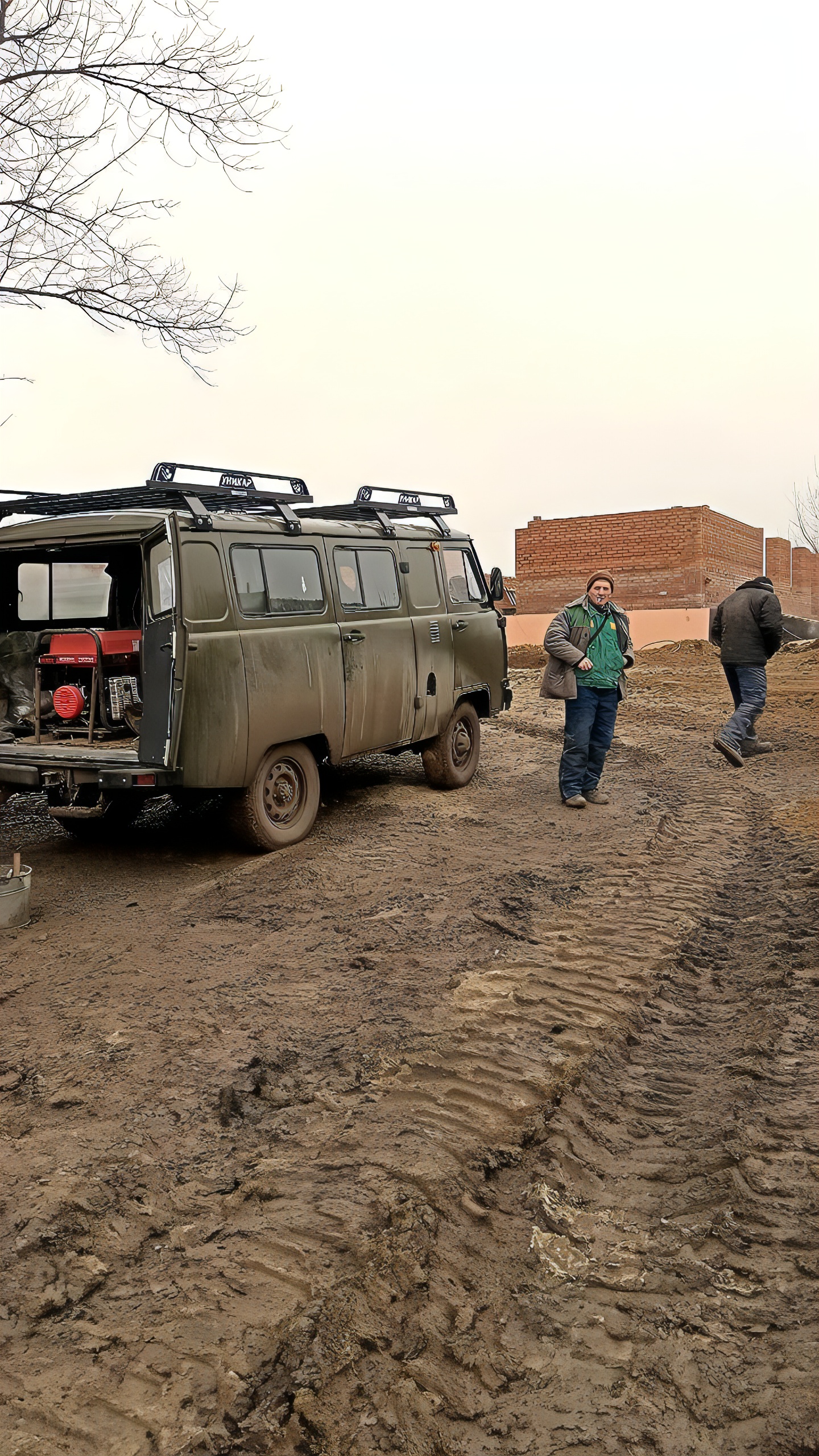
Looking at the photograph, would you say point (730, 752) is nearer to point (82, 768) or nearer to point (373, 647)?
point (373, 647)

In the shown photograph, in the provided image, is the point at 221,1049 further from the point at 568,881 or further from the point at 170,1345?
the point at 568,881

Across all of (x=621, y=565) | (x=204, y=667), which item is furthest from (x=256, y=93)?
(x=621, y=565)

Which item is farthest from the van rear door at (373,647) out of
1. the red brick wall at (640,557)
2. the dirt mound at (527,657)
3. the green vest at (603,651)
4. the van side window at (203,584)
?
the red brick wall at (640,557)

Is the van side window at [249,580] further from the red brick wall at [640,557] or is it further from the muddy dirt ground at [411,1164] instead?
the red brick wall at [640,557]

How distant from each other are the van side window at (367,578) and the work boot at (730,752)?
4.15 m

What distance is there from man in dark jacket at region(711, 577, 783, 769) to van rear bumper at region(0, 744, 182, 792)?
6.53 meters

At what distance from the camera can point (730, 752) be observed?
10.6m

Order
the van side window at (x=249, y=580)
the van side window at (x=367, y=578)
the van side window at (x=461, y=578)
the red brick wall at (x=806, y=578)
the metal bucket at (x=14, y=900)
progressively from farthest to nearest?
the red brick wall at (x=806, y=578) < the van side window at (x=461, y=578) < the van side window at (x=367, y=578) < the van side window at (x=249, y=580) < the metal bucket at (x=14, y=900)

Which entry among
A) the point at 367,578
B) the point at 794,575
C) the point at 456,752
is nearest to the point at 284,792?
the point at 367,578

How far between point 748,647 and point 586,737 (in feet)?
10.6

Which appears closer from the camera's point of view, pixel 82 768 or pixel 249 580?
pixel 82 768

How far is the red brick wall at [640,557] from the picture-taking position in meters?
28.3

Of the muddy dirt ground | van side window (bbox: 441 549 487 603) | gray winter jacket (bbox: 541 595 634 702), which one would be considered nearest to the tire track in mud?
the muddy dirt ground

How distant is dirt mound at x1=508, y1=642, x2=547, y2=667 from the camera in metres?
24.3
